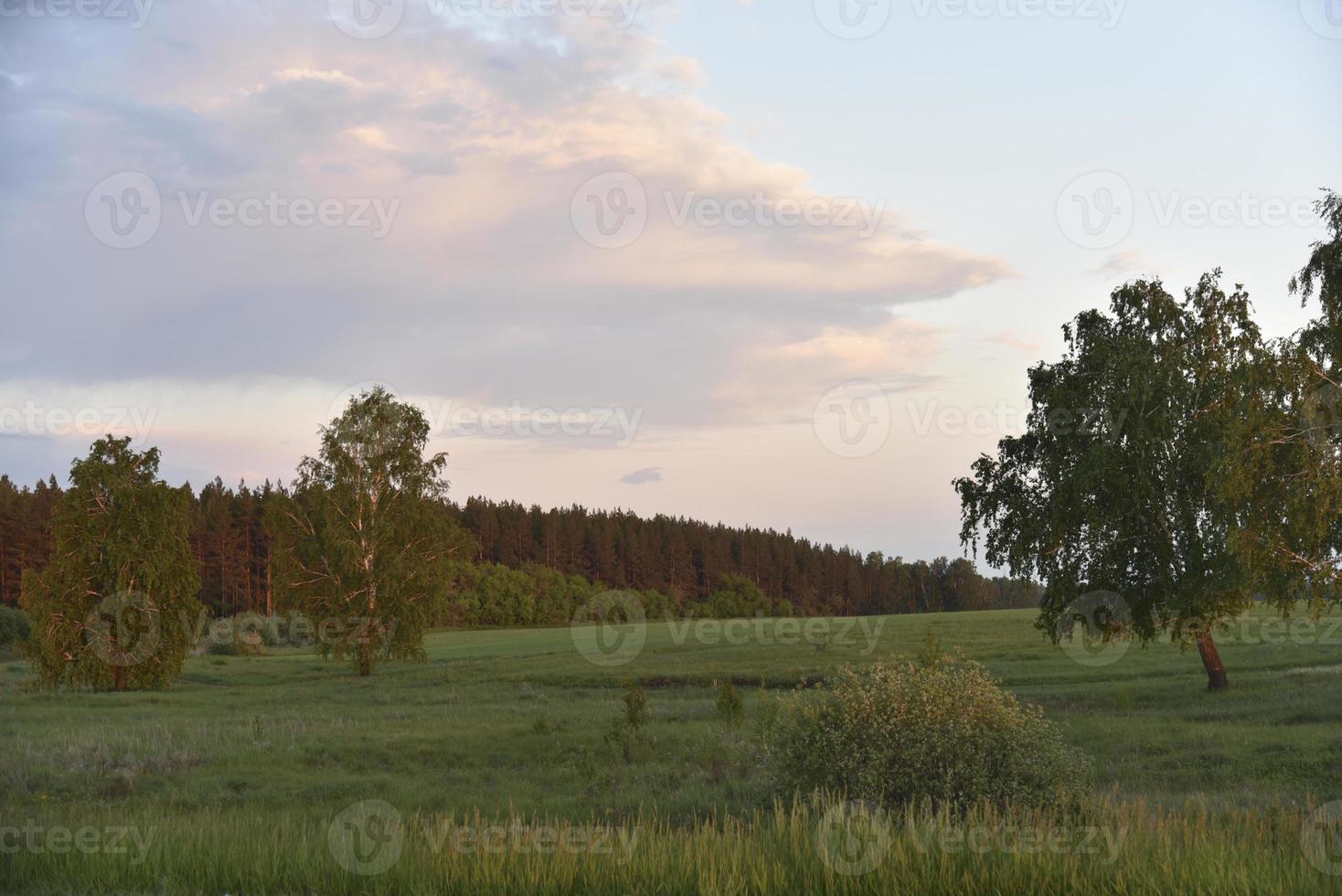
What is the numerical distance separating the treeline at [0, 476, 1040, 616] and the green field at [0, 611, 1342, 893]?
53323mm

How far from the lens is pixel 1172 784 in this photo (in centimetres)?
1811

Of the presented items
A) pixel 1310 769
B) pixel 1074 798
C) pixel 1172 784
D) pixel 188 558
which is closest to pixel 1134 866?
pixel 1074 798

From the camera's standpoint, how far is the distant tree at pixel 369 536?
47.4 meters

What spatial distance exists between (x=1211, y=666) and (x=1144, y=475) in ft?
23.3

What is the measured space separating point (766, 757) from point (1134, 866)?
8286 millimetres

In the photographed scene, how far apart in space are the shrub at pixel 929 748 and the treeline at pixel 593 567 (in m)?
77.6

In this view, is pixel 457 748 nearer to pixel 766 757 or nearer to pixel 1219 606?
pixel 766 757
